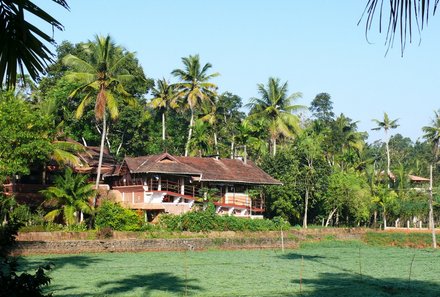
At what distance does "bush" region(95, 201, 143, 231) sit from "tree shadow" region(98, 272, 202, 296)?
38.8 ft

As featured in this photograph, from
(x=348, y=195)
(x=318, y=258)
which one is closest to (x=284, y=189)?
(x=348, y=195)

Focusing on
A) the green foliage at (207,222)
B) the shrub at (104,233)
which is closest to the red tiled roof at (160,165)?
the green foliage at (207,222)

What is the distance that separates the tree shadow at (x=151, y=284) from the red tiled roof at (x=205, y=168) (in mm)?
16348

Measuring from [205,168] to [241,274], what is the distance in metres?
19.9

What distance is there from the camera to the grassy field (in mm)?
19250

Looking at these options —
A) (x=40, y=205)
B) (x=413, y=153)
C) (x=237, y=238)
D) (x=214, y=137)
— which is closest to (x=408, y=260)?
(x=237, y=238)

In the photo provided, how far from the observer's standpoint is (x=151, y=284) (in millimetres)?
20266

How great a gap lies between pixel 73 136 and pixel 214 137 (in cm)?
1521

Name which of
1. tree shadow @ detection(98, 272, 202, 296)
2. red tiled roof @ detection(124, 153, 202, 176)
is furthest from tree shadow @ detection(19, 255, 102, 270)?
red tiled roof @ detection(124, 153, 202, 176)

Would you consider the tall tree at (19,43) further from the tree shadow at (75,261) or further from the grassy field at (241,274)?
the tree shadow at (75,261)

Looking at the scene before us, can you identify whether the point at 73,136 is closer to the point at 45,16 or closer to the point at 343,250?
the point at 343,250

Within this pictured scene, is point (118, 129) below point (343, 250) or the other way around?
the other way around

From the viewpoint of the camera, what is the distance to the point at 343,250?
1453 inches

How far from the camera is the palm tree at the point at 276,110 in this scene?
5312 cm
